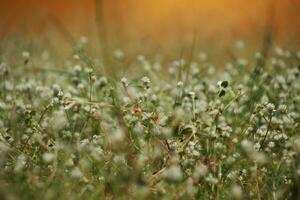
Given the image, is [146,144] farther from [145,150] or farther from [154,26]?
[154,26]

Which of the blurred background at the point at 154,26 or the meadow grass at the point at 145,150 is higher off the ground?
the blurred background at the point at 154,26

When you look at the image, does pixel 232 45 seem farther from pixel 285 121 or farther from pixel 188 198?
pixel 188 198

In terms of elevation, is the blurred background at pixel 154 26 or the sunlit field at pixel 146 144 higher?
the blurred background at pixel 154 26

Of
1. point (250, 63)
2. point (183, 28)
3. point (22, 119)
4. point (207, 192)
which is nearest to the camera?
point (207, 192)

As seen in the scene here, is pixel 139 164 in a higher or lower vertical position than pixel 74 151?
lower

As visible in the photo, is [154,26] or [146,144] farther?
[154,26]

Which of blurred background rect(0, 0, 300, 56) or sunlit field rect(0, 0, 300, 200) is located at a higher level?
blurred background rect(0, 0, 300, 56)

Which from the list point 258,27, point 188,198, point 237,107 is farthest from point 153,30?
point 188,198

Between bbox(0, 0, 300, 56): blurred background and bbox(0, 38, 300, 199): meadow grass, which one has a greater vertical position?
bbox(0, 0, 300, 56): blurred background

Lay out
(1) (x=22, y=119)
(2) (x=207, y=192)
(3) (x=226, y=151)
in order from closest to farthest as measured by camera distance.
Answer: (2) (x=207, y=192) → (3) (x=226, y=151) → (1) (x=22, y=119)

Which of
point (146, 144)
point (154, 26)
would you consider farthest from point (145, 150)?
point (154, 26)

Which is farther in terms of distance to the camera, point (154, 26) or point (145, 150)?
point (154, 26)
